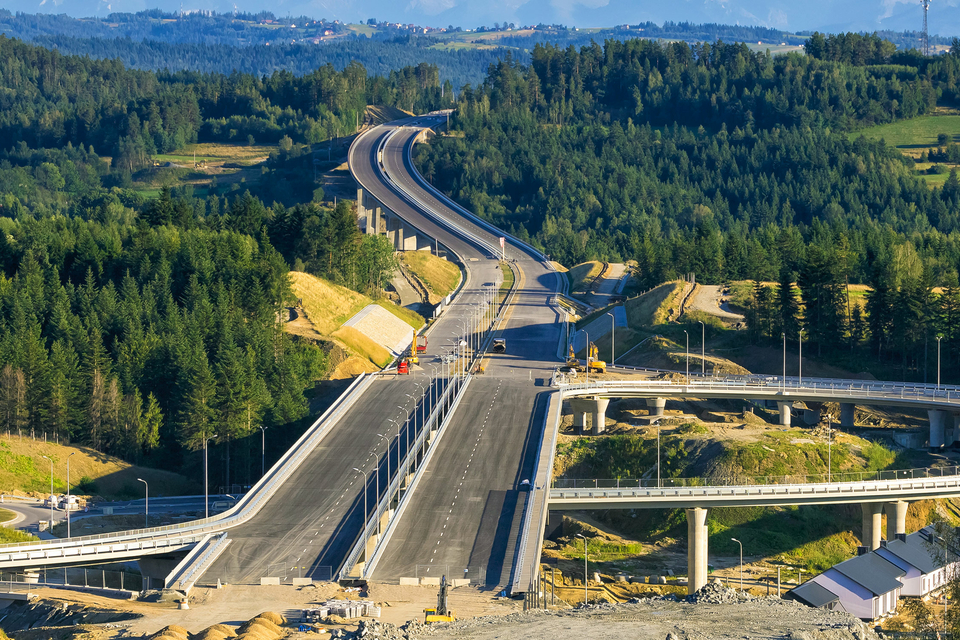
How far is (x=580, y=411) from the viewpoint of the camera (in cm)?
14212

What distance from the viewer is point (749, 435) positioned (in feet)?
427

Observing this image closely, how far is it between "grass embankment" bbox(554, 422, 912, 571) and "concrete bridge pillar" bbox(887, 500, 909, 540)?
5.07 metres

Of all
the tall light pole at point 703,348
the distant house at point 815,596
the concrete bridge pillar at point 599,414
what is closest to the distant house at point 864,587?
the distant house at point 815,596

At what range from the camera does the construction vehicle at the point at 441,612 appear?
77.7 meters

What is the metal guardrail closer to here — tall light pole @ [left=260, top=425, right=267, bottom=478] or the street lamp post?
tall light pole @ [left=260, top=425, right=267, bottom=478]

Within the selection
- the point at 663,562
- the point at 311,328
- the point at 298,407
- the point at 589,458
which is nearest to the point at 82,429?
the point at 298,407

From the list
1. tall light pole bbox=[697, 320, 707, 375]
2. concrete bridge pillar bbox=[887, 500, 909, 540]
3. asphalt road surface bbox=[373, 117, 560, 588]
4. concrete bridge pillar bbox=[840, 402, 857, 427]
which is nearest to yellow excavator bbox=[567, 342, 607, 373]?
asphalt road surface bbox=[373, 117, 560, 588]

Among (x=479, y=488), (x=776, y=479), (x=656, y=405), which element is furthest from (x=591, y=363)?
(x=479, y=488)

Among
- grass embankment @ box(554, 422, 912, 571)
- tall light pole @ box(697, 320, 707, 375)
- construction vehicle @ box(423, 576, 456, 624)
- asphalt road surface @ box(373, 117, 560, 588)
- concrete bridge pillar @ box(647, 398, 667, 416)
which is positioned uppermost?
construction vehicle @ box(423, 576, 456, 624)

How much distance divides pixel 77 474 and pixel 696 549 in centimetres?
5865

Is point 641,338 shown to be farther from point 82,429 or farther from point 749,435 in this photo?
point 82,429

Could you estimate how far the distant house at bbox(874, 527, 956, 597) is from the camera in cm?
9781

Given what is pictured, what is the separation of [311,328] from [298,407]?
99.0ft

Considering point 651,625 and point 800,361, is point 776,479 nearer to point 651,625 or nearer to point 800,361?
point 800,361
